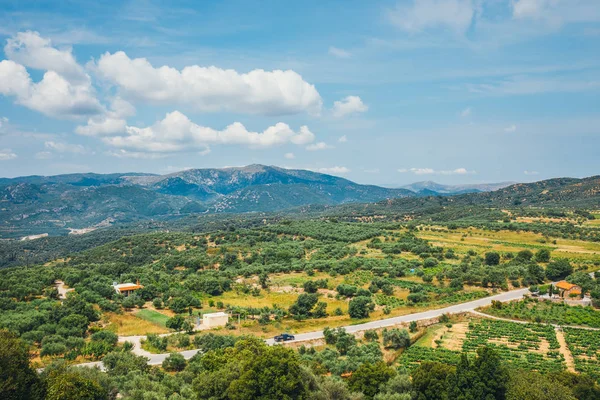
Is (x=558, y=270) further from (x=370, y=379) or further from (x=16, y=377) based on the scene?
(x=16, y=377)

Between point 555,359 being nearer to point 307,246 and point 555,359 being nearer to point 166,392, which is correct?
point 166,392

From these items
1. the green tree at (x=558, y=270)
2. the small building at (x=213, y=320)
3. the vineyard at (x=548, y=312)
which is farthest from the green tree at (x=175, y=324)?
the green tree at (x=558, y=270)

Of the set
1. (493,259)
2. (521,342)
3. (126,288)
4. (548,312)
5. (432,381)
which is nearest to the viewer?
(432,381)

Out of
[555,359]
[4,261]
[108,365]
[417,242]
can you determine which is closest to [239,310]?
[108,365]

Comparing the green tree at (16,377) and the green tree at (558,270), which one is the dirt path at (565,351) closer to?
the green tree at (558,270)

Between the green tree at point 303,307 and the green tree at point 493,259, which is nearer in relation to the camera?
the green tree at point 303,307

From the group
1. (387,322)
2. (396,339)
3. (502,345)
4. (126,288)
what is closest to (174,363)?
(396,339)
